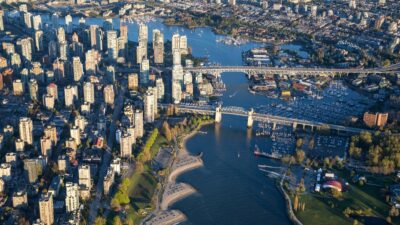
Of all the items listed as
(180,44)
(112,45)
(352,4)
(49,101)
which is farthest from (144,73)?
(352,4)

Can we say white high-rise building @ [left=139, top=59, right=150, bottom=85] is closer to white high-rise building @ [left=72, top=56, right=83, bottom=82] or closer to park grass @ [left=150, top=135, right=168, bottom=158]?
white high-rise building @ [left=72, top=56, right=83, bottom=82]

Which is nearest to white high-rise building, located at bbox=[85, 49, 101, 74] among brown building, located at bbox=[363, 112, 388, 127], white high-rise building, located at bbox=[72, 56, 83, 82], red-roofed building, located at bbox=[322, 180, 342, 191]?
white high-rise building, located at bbox=[72, 56, 83, 82]

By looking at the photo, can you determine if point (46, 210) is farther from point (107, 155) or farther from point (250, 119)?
point (250, 119)

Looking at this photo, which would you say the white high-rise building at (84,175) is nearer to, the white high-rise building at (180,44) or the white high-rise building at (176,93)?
the white high-rise building at (176,93)

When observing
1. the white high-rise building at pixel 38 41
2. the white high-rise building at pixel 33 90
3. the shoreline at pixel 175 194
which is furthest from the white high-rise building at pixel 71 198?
the white high-rise building at pixel 38 41

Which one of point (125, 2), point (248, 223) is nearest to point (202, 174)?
A: point (248, 223)

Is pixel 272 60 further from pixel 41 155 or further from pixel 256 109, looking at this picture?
pixel 41 155
